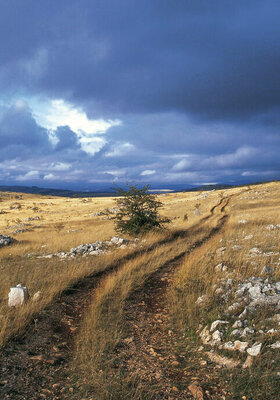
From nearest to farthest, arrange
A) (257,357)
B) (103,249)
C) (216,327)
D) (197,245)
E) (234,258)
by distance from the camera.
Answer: (257,357) → (216,327) → (234,258) → (103,249) → (197,245)

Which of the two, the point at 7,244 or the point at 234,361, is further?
the point at 7,244

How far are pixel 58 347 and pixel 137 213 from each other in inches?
584

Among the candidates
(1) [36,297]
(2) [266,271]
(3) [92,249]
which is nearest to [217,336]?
(2) [266,271]

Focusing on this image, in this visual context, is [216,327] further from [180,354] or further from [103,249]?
[103,249]

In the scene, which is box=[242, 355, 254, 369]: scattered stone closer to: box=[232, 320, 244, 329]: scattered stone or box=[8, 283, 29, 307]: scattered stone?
box=[232, 320, 244, 329]: scattered stone

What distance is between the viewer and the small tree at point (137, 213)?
62.4 ft

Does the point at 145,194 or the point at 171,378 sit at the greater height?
the point at 145,194

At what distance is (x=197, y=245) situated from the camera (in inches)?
573

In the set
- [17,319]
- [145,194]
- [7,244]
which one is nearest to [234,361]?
[17,319]

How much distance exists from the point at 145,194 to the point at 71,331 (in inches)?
616

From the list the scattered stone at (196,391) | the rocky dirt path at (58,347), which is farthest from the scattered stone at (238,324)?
the scattered stone at (196,391)

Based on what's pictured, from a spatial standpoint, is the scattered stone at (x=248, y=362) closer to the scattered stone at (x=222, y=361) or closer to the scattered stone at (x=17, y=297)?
the scattered stone at (x=222, y=361)

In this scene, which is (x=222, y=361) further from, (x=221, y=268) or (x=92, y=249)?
(x=92, y=249)

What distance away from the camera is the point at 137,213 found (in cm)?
1958
